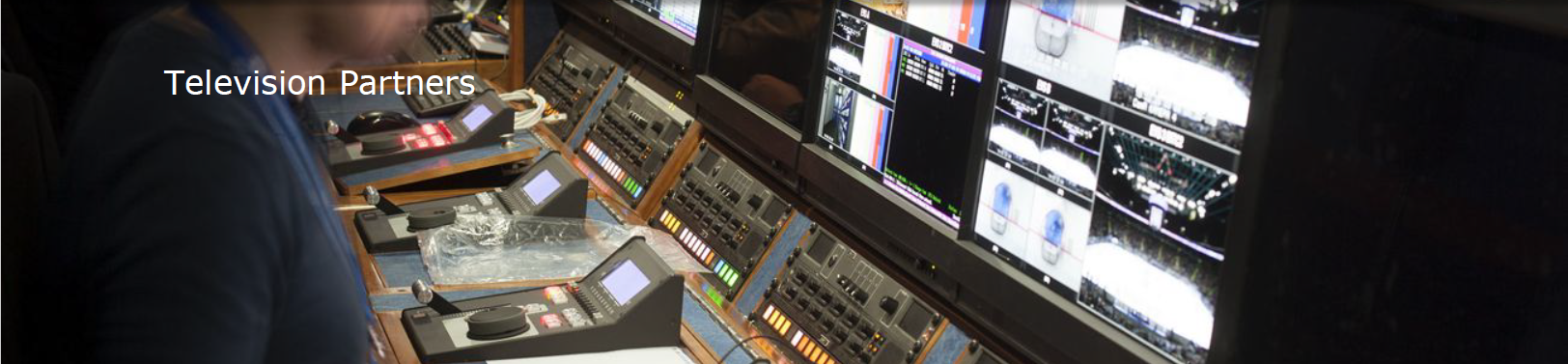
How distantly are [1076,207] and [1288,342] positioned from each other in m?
0.45

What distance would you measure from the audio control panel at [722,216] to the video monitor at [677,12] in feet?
1.02

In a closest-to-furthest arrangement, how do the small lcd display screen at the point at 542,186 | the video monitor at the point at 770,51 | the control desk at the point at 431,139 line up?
the video monitor at the point at 770,51 → the small lcd display screen at the point at 542,186 → the control desk at the point at 431,139

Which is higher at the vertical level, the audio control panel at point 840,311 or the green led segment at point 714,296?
the audio control panel at point 840,311

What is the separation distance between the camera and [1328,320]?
5.70 feet

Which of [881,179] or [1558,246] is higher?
[1558,246]

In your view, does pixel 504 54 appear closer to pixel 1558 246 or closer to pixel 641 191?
pixel 641 191

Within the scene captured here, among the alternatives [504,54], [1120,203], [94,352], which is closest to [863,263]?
[1120,203]

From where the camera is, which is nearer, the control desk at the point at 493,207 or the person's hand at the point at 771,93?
the person's hand at the point at 771,93

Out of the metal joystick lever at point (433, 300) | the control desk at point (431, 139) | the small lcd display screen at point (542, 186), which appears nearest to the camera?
the metal joystick lever at point (433, 300)

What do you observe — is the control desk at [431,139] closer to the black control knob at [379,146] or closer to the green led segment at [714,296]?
the black control knob at [379,146]

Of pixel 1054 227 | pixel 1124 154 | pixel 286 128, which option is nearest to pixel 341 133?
pixel 1054 227

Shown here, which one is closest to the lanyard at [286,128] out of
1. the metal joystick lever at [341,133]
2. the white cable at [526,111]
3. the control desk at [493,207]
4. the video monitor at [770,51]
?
the video monitor at [770,51]

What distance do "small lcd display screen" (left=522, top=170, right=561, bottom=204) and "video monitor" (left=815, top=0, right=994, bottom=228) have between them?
2.70ft

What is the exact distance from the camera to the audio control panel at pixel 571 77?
4.05 meters
